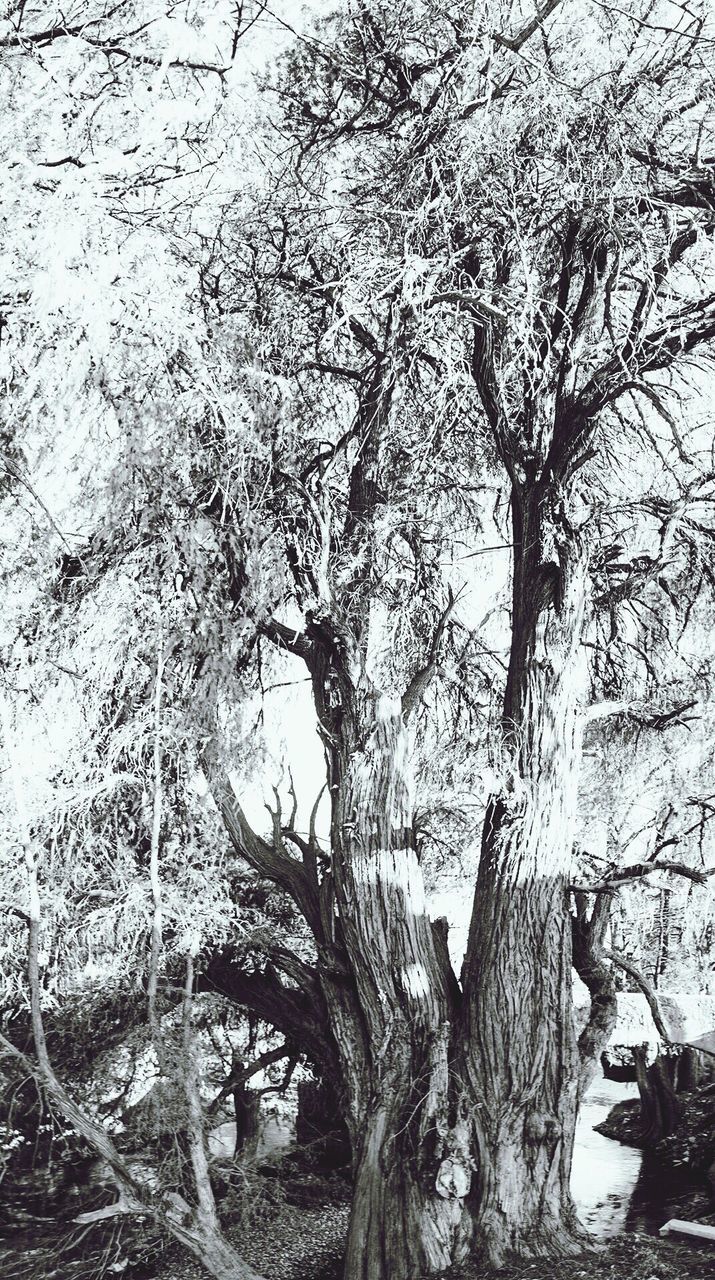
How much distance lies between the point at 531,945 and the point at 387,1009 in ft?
3.19

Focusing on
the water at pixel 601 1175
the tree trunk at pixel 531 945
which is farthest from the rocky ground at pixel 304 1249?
the water at pixel 601 1175

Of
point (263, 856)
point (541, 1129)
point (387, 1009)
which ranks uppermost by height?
point (263, 856)

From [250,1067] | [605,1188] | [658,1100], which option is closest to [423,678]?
[250,1067]

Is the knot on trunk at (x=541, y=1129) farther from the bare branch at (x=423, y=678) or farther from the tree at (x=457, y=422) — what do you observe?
the bare branch at (x=423, y=678)

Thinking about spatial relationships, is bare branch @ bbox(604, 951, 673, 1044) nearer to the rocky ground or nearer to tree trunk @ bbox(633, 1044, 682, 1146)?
the rocky ground

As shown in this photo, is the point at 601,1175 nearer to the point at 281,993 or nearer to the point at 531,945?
the point at 281,993

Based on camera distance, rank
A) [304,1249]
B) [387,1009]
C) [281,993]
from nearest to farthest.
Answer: [387,1009] < [281,993] < [304,1249]

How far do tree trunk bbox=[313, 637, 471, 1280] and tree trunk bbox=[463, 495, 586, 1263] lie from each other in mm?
210

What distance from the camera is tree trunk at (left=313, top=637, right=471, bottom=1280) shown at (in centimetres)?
545

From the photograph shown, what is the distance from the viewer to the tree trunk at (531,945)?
5438 millimetres

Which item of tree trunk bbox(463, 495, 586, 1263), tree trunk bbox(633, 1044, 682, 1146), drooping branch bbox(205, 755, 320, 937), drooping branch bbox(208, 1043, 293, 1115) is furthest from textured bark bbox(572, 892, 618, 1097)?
tree trunk bbox(633, 1044, 682, 1146)

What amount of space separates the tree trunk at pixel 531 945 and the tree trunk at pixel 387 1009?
210 millimetres

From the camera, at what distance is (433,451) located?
24.6 ft

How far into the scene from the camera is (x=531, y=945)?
5809 millimetres
